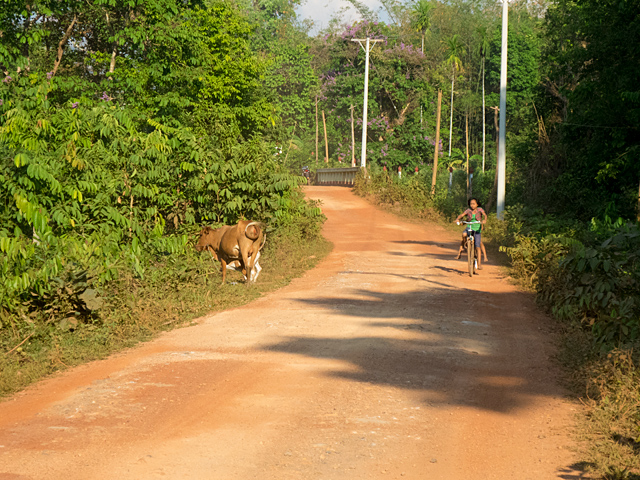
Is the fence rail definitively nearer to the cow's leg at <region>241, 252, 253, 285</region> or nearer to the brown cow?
the brown cow

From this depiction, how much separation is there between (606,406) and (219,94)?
24.7 metres

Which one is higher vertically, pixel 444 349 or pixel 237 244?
pixel 237 244

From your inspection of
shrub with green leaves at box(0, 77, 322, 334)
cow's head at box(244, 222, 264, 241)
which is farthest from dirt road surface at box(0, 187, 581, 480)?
cow's head at box(244, 222, 264, 241)

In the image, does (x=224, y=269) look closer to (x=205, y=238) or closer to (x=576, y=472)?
(x=205, y=238)

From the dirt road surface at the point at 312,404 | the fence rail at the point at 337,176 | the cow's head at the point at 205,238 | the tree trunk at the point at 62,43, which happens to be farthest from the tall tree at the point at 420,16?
the dirt road surface at the point at 312,404

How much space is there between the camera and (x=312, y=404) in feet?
22.8

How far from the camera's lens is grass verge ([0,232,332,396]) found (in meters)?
8.38

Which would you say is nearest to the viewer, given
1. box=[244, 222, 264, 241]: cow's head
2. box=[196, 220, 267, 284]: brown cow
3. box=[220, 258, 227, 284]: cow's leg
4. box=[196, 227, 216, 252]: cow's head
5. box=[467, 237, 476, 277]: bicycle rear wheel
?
box=[244, 222, 264, 241]: cow's head

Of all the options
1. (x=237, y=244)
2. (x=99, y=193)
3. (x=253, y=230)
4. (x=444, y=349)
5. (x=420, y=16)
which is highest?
(x=420, y=16)

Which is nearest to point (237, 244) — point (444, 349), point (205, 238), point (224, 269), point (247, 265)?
point (247, 265)

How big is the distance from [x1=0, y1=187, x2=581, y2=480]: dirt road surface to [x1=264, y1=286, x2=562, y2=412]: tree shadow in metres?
0.03

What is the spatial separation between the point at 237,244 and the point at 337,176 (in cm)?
3300

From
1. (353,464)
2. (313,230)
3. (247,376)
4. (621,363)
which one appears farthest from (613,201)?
(353,464)

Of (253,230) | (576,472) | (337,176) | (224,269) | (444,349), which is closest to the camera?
(576,472)
